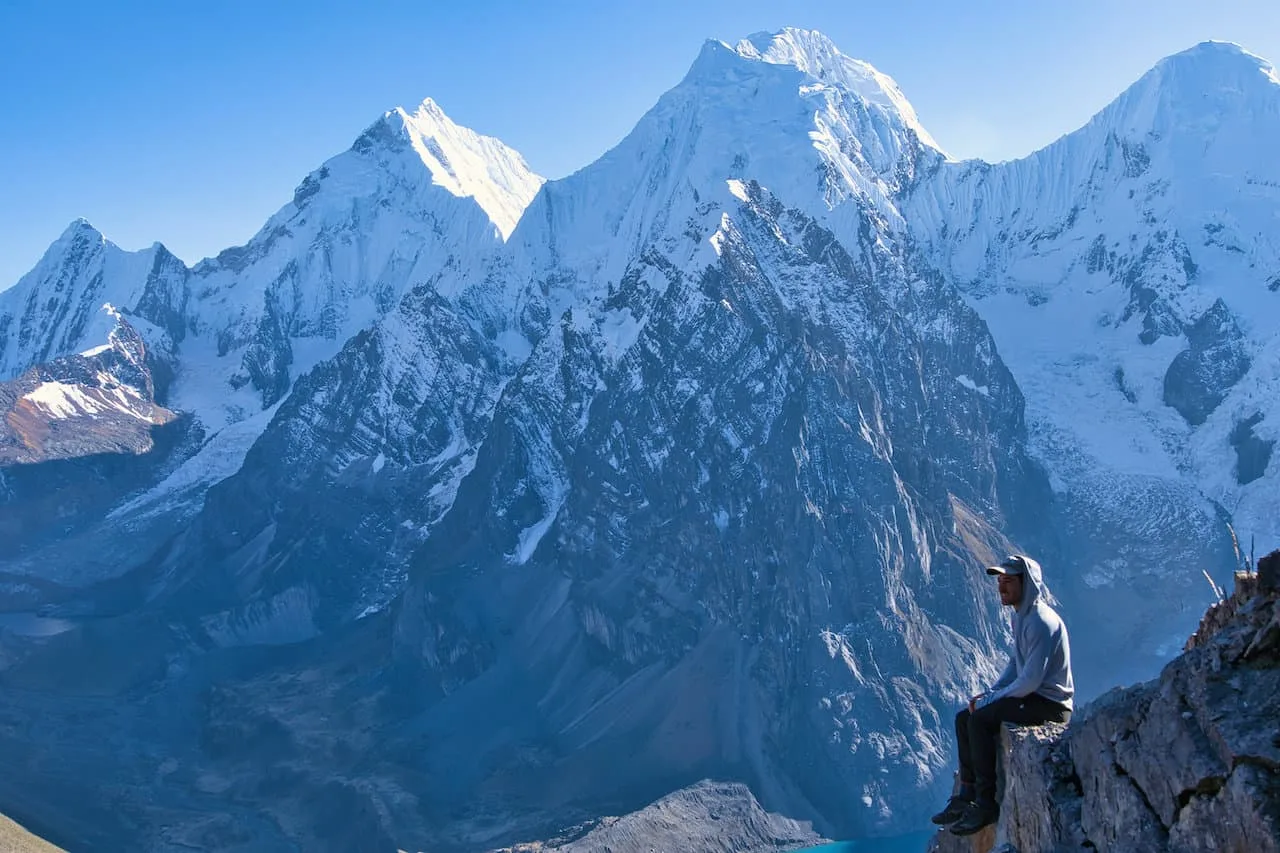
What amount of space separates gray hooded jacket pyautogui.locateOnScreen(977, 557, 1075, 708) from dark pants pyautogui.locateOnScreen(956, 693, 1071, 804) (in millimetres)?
135

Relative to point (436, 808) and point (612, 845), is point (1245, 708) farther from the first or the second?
point (436, 808)

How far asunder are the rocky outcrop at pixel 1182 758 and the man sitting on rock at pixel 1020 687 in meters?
0.99

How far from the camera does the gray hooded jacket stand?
19344 mm

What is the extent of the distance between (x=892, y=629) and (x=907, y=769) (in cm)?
1953

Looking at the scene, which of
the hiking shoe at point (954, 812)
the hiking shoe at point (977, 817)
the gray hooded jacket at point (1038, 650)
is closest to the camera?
the gray hooded jacket at point (1038, 650)

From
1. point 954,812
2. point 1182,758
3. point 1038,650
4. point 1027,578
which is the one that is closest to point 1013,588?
point 1027,578

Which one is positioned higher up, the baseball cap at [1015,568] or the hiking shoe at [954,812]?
the baseball cap at [1015,568]

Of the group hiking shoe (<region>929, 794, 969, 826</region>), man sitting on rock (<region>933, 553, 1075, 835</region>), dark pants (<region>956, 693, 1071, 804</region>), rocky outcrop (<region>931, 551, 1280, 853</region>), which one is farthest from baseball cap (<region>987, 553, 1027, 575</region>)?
hiking shoe (<region>929, 794, 969, 826</region>)

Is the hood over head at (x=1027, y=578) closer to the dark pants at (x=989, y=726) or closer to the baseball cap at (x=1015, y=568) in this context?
the baseball cap at (x=1015, y=568)

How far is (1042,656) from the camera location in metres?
19.4

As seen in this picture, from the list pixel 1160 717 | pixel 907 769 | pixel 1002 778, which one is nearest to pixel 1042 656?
pixel 1002 778

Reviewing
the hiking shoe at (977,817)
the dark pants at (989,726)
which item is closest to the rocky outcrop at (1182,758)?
the dark pants at (989,726)

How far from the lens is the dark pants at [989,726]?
19688 mm

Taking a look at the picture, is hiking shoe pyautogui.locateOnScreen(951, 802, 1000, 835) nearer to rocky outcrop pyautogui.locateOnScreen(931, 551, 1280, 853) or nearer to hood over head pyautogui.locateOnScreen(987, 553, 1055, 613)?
rocky outcrop pyautogui.locateOnScreen(931, 551, 1280, 853)
